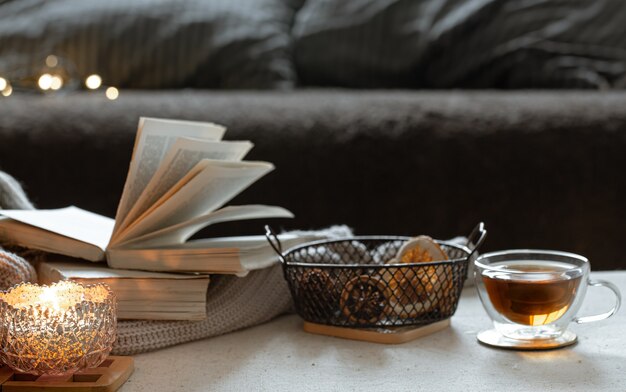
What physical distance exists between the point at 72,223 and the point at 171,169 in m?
0.14

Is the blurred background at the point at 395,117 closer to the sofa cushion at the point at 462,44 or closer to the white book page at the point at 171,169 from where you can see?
the sofa cushion at the point at 462,44

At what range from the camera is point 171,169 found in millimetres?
790

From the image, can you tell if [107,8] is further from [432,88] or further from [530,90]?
[530,90]

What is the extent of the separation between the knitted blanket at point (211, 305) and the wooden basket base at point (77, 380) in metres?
0.06

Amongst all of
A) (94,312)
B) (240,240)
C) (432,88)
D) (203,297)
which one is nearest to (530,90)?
(432,88)

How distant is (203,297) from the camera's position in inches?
30.0

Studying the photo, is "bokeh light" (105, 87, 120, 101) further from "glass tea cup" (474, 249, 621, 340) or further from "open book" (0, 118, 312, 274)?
"glass tea cup" (474, 249, 621, 340)

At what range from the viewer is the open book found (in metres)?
0.77

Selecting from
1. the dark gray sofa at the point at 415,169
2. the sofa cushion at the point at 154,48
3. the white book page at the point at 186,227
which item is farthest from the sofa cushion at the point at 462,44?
the white book page at the point at 186,227

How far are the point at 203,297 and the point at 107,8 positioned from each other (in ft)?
4.58

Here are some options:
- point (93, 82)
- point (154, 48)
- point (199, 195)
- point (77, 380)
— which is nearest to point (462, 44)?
point (154, 48)

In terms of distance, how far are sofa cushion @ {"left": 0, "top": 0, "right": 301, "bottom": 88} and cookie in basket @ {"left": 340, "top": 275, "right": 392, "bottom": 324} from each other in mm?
1228

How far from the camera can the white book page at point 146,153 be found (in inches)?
30.8

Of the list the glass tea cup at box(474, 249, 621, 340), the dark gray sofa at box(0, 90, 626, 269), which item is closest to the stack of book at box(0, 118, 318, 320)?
the glass tea cup at box(474, 249, 621, 340)
